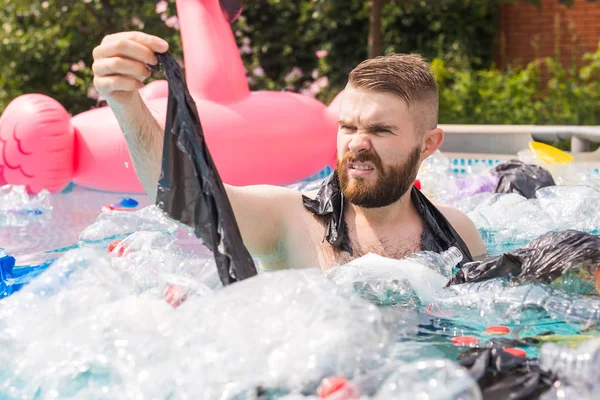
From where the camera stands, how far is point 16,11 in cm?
895

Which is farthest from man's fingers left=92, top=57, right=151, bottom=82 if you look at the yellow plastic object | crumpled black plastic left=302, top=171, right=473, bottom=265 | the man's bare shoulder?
the yellow plastic object

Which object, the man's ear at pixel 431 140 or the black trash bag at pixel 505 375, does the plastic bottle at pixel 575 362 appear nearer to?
the black trash bag at pixel 505 375

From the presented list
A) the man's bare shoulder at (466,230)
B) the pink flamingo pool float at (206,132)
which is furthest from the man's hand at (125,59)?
the pink flamingo pool float at (206,132)

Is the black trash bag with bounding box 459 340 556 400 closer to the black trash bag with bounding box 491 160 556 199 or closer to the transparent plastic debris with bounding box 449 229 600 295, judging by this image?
the transparent plastic debris with bounding box 449 229 600 295

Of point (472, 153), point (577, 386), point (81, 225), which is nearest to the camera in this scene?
point (577, 386)

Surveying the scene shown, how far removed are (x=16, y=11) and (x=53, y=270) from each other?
305 inches

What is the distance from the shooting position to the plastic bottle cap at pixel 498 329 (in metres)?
2.08

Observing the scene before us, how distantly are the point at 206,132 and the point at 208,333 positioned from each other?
333 centimetres

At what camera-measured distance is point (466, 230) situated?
9.63ft

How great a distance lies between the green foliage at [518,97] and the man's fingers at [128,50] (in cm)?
720

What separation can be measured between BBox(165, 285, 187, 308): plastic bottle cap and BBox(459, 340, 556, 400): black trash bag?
0.69 m

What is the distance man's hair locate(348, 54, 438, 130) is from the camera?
98.3 inches

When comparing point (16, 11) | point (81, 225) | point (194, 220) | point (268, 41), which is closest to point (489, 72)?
point (268, 41)

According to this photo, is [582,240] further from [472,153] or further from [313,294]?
[472,153]
